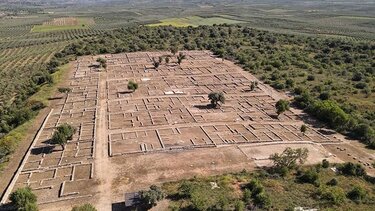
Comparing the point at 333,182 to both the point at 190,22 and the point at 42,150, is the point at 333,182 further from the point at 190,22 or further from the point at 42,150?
the point at 190,22

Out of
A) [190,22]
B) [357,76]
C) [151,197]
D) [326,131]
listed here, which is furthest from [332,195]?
[190,22]

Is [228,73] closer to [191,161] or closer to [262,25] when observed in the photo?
[191,161]

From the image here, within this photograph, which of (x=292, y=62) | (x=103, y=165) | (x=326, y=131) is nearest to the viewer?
(x=103, y=165)

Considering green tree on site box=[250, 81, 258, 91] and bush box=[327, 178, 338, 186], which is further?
green tree on site box=[250, 81, 258, 91]

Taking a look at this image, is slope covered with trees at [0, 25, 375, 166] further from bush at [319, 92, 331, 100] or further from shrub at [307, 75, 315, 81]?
shrub at [307, 75, 315, 81]

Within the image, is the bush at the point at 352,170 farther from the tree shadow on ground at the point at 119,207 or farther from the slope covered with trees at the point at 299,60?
the tree shadow on ground at the point at 119,207

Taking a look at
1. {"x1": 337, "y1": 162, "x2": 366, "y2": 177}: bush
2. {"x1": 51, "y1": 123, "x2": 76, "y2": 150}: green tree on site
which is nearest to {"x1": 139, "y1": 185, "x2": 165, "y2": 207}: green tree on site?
{"x1": 51, "y1": 123, "x2": 76, "y2": 150}: green tree on site
